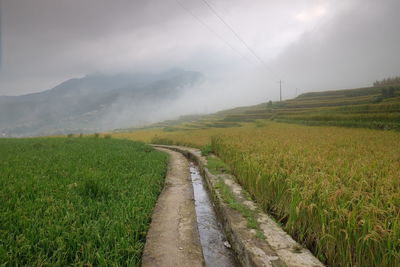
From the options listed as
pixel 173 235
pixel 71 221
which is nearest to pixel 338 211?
pixel 173 235

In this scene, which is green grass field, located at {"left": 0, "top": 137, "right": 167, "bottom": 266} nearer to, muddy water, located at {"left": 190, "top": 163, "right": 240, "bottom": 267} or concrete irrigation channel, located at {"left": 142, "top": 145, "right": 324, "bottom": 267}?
concrete irrigation channel, located at {"left": 142, "top": 145, "right": 324, "bottom": 267}

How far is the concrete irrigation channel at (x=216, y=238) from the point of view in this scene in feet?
9.59

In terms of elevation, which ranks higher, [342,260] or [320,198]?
[320,198]

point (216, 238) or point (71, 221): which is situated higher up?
point (71, 221)

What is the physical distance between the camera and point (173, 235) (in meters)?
3.76

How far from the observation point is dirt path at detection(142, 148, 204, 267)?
3.08 metres

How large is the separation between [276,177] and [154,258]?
9.76 ft

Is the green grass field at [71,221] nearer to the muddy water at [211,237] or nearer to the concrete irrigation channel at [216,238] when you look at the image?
the concrete irrigation channel at [216,238]

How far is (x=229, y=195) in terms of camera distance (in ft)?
17.1

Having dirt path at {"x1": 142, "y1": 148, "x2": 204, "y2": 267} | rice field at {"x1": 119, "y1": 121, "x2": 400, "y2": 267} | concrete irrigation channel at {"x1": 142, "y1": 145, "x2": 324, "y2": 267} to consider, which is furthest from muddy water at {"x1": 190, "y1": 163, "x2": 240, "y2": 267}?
rice field at {"x1": 119, "y1": 121, "x2": 400, "y2": 267}

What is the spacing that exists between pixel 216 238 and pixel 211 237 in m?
0.11

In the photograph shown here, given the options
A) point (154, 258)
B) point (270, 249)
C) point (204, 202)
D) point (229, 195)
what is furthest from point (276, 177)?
point (154, 258)

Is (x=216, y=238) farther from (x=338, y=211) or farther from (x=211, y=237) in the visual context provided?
(x=338, y=211)

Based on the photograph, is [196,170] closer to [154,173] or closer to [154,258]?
[154,173]
